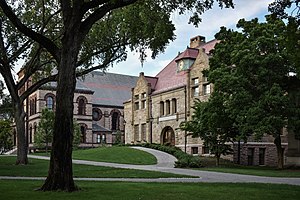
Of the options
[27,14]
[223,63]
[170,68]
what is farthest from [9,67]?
[170,68]

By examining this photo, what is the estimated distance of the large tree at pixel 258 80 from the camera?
2847cm

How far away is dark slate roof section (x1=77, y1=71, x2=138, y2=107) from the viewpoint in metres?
79.9

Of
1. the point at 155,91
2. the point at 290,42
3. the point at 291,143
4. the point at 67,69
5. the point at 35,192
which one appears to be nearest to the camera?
the point at 290,42

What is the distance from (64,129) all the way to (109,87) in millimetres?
69316

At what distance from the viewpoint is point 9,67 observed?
3050 cm

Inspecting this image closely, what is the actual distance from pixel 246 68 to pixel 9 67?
15871mm

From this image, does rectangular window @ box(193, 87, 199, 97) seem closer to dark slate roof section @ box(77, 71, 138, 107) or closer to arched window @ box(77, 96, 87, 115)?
arched window @ box(77, 96, 87, 115)

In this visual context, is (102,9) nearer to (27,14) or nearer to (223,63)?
(27,14)

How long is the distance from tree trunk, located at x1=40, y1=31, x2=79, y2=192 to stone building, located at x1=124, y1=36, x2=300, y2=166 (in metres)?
24.3

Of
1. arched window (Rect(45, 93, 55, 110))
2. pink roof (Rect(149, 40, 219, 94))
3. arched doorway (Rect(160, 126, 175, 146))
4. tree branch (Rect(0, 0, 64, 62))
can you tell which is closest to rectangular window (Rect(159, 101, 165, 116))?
pink roof (Rect(149, 40, 219, 94))

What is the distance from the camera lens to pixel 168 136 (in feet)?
167

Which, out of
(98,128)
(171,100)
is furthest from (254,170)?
(98,128)

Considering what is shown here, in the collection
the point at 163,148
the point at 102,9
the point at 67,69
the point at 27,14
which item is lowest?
the point at 163,148

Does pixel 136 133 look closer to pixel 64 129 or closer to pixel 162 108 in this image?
pixel 162 108
